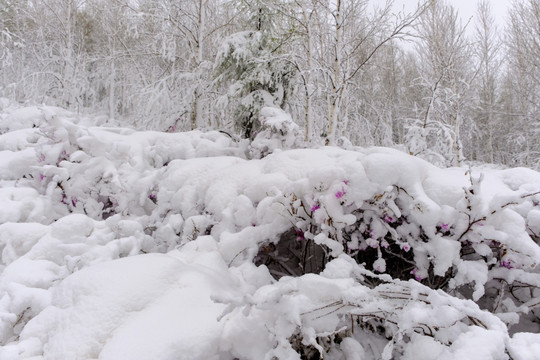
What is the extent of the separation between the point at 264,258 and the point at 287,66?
4.63 metres

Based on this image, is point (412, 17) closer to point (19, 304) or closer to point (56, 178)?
point (56, 178)

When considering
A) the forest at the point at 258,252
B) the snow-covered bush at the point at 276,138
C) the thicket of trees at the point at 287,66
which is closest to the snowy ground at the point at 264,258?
the forest at the point at 258,252

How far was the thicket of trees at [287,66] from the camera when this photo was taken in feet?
18.8

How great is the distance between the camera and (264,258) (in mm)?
2012

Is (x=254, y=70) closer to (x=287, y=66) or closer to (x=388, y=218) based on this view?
(x=287, y=66)

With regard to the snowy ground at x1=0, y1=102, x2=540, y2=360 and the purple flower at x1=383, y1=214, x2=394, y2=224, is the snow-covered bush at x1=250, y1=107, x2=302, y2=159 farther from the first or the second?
the purple flower at x1=383, y1=214, x2=394, y2=224

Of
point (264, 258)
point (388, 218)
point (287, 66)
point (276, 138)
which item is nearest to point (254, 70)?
point (287, 66)

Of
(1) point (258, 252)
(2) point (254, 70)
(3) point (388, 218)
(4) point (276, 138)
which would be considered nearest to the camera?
(3) point (388, 218)

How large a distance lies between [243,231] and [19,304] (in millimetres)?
1118

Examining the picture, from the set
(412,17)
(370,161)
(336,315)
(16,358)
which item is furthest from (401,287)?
(412,17)

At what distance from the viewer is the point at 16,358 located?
1145 mm

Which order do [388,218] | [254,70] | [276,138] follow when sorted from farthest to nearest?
[254,70] < [276,138] < [388,218]

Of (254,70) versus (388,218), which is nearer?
(388,218)

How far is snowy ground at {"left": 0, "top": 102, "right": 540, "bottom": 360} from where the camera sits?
1134 millimetres
